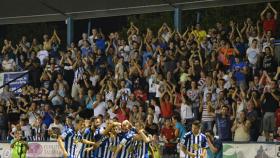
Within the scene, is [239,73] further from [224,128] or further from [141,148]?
[141,148]

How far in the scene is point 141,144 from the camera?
19172mm

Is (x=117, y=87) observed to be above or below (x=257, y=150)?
above

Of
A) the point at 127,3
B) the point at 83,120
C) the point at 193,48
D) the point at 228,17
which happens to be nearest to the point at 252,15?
the point at 228,17

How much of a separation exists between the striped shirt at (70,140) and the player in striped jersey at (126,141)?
112 cm

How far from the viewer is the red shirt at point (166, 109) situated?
24656 mm

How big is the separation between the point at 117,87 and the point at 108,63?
62.6 inches

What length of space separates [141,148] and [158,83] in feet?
21.5

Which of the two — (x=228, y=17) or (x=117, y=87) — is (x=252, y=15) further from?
(x=117, y=87)

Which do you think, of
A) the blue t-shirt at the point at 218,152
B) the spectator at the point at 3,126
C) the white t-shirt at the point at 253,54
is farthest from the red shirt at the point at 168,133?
the spectator at the point at 3,126

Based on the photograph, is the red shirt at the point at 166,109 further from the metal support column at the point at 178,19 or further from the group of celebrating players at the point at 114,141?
the group of celebrating players at the point at 114,141

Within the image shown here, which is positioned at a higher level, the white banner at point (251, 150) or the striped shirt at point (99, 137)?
the striped shirt at point (99, 137)

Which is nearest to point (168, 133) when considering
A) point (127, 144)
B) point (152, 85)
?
point (152, 85)

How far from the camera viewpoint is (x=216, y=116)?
2306cm

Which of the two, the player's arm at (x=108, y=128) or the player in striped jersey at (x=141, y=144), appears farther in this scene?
the player's arm at (x=108, y=128)
